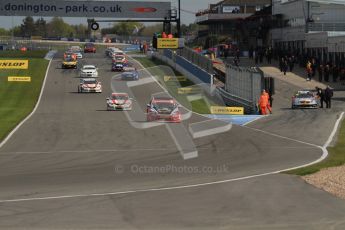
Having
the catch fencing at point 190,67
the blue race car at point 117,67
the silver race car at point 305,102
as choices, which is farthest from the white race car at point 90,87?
the blue race car at point 117,67

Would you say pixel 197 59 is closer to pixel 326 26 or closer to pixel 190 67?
pixel 190 67

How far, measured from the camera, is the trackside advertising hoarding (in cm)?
8031

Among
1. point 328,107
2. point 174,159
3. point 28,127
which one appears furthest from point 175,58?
point 174,159

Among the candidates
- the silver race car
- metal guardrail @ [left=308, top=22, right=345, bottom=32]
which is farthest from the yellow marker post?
the silver race car

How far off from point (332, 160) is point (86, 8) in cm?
5995

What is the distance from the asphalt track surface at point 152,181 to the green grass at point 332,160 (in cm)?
74

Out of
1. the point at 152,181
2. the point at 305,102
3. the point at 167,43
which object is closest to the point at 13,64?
the point at 167,43

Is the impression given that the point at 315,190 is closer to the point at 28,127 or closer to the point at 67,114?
the point at 28,127

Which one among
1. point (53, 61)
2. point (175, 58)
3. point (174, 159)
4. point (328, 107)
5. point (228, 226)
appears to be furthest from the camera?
point (53, 61)

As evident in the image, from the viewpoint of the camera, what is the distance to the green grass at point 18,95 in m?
39.6

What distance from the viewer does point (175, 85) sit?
64.4 metres

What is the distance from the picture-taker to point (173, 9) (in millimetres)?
81500

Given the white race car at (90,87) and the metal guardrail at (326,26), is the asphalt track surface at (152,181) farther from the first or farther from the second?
the metal guardrail at (326,26)

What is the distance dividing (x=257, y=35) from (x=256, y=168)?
74.3 m
